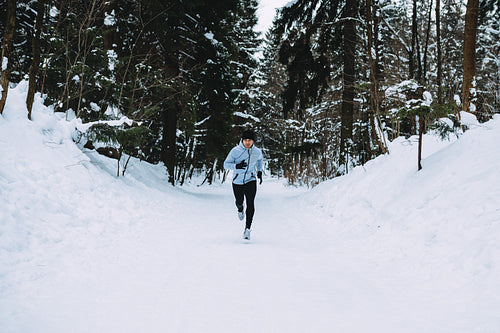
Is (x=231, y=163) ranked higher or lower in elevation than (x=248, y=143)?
lower

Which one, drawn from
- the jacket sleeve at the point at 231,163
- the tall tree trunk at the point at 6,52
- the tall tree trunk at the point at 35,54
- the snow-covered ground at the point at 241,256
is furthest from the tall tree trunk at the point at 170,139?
the jacket sleeve at the point at 231,163

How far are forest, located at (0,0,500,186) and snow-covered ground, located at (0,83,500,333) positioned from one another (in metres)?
1.42

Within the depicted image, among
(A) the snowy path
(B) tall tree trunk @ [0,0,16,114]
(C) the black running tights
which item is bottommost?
(A) the snowy path

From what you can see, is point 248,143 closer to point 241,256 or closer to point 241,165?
point 241,165

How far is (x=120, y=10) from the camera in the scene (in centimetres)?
1111

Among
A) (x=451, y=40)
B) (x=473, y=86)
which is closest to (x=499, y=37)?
(x=451, y=40)

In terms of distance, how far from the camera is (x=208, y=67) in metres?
12.8

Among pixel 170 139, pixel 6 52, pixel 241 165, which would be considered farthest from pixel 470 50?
pixel 170 139

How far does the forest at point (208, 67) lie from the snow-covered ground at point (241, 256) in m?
1.42

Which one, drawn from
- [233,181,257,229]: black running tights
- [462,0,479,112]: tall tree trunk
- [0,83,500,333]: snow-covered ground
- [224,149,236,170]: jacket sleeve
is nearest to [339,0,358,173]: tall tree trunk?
[0,83,500,333]: snow-covered ground

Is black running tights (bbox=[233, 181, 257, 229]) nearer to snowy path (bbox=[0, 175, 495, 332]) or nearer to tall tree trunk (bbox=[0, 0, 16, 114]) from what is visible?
snowy path (bbox=[0, 175, 495, 332])

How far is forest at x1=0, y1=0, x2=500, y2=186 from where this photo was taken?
678 cm

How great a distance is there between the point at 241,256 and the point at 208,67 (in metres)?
10.3

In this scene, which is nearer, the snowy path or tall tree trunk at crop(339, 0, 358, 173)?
the snowy path
